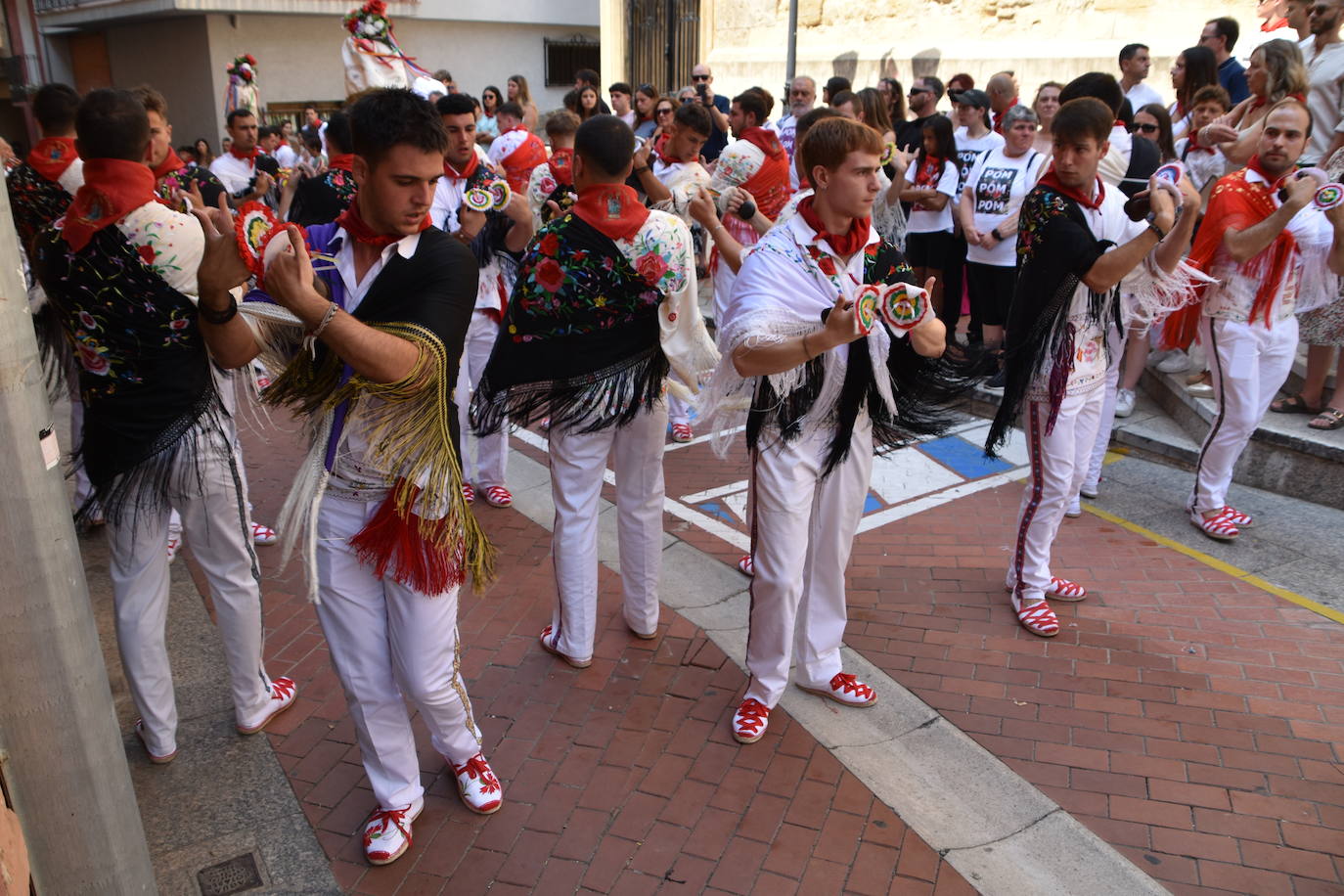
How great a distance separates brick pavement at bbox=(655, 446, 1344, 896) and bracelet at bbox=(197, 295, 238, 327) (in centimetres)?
282

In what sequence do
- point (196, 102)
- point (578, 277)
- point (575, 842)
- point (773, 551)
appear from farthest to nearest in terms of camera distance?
1. point (196, 102)
2. point (578, 277)
3. point (773, 551)
4. point (575, 842)

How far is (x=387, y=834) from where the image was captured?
3062 millimetres

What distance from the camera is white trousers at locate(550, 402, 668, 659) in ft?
12.9

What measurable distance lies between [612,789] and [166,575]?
175 centimetres

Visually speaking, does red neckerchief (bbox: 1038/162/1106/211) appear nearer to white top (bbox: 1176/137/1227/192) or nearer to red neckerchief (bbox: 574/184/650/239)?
red neckerchief (bbox: 574/184/650/239)

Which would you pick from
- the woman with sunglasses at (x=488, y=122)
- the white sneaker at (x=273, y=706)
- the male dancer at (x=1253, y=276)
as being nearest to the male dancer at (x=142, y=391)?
the white sneaker at (x=273, y=706)

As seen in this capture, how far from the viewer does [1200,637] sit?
14.0 ft

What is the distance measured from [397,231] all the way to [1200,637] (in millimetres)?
3732

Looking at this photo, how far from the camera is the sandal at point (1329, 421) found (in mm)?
5789

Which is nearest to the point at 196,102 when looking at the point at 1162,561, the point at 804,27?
the point at 804,27

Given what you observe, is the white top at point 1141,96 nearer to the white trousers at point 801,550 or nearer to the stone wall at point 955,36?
the stone wall at point 955,36

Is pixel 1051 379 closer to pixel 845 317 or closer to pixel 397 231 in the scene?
pixel 845 317

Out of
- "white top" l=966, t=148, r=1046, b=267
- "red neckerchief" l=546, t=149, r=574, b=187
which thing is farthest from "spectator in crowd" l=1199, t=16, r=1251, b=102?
"red neckerchief" l=546, t=149, r=574, b=187

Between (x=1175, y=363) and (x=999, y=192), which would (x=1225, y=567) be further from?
(x=999, y=192)
